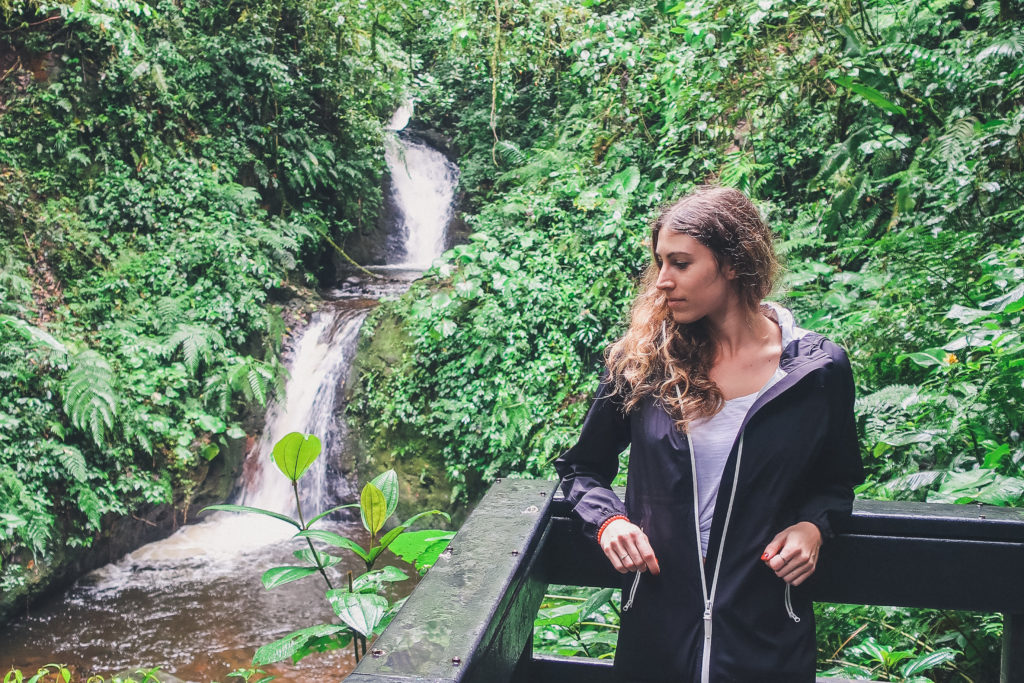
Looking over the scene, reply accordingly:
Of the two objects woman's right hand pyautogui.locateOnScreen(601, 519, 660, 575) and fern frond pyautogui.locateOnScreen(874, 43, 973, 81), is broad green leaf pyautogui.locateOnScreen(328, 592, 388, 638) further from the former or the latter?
fern frond pyautogui.locateOnScreen(874, 43, 973, 81)

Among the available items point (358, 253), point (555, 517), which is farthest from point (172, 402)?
point (555, 517)

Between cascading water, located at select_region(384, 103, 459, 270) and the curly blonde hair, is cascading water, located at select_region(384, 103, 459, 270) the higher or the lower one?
the higher one

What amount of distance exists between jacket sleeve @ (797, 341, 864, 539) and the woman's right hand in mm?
315

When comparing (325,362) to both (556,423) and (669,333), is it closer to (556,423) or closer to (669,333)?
(556,423)

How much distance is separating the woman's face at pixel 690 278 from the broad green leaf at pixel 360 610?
0.98 m

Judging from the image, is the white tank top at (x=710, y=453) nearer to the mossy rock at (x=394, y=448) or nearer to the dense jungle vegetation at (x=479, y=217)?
the dense jungle vegetation at (x=479, y=217)

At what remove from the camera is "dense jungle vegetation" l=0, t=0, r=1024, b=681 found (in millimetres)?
5059

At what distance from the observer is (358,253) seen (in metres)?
13.5

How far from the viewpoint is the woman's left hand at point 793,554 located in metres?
1.34

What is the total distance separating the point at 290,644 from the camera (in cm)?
182

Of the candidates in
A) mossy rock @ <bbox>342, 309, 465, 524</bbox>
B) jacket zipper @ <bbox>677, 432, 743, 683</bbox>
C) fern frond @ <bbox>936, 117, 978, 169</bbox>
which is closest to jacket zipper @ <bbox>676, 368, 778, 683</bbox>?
jacket zipper @ <bbox>677, 432, 743, 683</bbox>

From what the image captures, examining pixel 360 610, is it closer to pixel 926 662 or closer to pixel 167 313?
pixel 926 662

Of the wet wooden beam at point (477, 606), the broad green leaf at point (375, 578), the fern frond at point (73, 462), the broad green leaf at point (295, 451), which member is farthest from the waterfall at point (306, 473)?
the wet wooden beam at point (477, 606)

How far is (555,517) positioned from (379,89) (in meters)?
11.9
